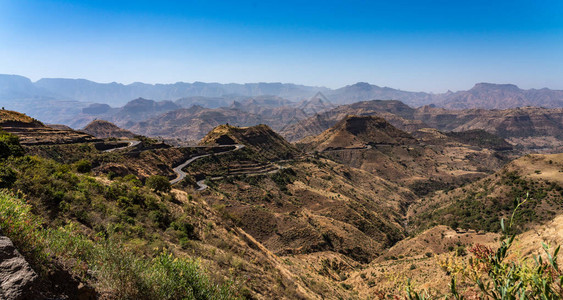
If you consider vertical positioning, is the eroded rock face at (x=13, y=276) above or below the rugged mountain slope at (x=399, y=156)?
above

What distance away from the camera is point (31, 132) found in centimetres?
6272

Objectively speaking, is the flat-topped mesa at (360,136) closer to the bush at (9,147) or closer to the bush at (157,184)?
the bush at (157,184)

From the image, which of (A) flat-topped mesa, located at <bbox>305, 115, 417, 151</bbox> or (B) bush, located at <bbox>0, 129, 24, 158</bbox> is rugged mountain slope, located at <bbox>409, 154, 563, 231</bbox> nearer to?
(B) bush, located at <bbox>0, 129, 24, 158</bbox>

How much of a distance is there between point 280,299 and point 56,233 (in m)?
16.1

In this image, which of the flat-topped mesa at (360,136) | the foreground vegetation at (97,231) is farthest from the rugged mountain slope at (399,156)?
the foreground vegetation at (97,231)

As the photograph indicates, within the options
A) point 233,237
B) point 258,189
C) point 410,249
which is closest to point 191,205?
point 233,237

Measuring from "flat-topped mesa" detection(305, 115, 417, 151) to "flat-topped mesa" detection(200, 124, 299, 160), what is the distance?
55629mm

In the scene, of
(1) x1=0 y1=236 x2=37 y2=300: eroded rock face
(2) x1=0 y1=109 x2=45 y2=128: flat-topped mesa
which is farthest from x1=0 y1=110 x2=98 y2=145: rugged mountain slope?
(1) x1=0 y1=236 x2=37 y2=300: eroded rock face

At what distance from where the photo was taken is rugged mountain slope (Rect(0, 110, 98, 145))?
58.6 meters

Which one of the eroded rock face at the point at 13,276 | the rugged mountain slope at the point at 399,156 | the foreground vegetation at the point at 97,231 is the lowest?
the rugged mountain slope at the point at 399,156

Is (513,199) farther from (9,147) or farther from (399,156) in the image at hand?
(399,156)

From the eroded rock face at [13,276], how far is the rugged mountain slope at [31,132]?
70724 millimetres

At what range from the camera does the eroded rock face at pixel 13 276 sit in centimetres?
587

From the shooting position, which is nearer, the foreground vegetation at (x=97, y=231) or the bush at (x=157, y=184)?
the foreground vegetation at (x=97, y=231)
